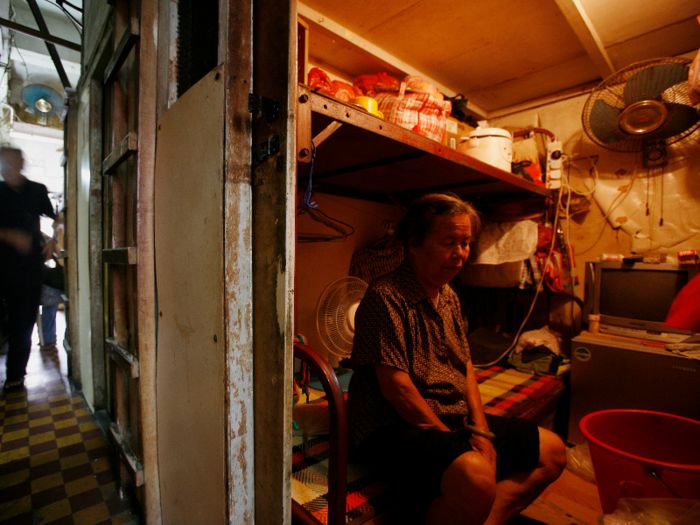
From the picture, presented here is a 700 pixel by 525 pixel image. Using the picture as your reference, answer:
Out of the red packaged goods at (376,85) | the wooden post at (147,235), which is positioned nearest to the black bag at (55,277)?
the wooden post at (147,235)

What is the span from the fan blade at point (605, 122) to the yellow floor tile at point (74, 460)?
4518 millimetres

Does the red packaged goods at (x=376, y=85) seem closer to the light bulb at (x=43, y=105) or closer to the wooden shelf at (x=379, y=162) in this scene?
the wooden shelf at (x=379, y=162)

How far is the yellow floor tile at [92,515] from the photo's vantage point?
1595 millimetres

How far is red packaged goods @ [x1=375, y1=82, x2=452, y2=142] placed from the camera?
199 centimetres

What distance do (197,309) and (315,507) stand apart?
95 centimetres

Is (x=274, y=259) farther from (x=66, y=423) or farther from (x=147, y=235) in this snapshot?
(x=66, y=423)

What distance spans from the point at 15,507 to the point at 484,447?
2.25 meters

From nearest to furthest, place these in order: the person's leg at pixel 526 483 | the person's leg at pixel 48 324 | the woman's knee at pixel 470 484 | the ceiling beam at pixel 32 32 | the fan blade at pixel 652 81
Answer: the woman's knee at pixel 470 484 < the person's leg at pixel 526 483 < the ceiling beam at pixel 32 32 < the fan blade at pixel 652 81 < the person's leg at pixel 48 324

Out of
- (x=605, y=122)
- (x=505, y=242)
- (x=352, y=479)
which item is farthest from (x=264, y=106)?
(x=605, y=122)

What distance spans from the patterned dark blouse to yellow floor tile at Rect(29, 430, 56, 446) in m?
2.12

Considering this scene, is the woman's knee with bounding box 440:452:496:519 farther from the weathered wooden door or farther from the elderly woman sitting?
the weathered wooden door

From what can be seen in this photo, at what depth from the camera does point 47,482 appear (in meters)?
1.83

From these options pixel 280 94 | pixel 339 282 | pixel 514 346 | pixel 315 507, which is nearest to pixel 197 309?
pixel 280 94

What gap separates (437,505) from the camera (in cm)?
129
